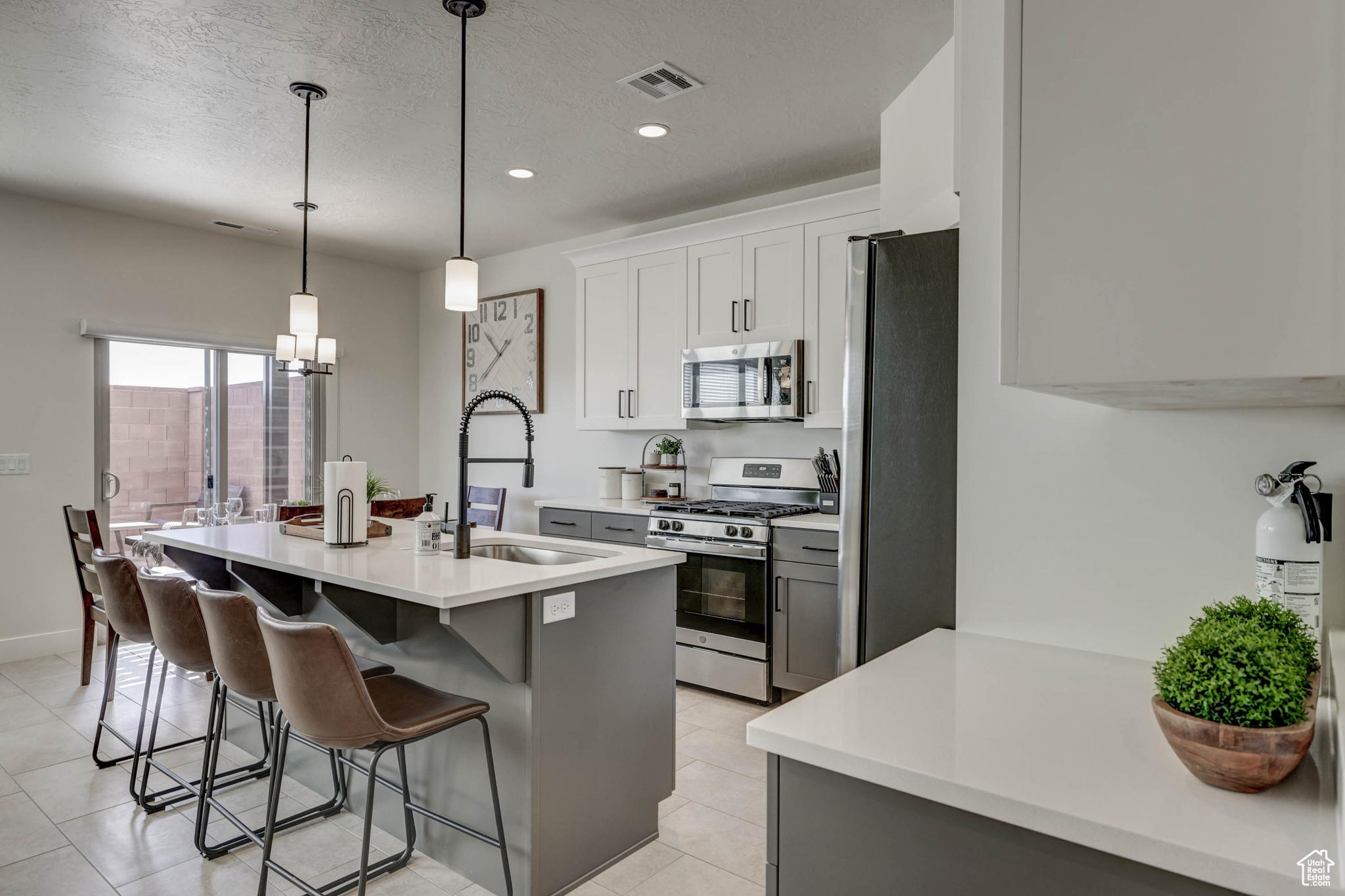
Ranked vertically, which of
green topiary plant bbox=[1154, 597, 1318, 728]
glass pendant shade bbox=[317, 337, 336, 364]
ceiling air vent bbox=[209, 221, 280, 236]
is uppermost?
ceiling air vent bbox=[209, 221, 280, 236]

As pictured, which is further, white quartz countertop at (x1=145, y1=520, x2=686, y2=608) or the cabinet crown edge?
the cabinet crown edge

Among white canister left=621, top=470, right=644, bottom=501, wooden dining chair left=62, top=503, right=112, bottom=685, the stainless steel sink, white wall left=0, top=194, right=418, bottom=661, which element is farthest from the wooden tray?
white wall left=0, top=194, right=418, bottom=661

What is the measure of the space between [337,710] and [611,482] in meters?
3.08

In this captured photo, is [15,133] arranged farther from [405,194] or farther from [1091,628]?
[1091,628]

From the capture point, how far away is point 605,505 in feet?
14.4

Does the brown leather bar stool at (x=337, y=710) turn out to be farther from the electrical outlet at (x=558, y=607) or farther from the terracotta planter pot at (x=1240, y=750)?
the terracotta planter pot at (x=1240, y=750)

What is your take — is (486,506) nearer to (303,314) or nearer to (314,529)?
(303,314)

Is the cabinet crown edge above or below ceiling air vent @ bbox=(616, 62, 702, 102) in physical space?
below

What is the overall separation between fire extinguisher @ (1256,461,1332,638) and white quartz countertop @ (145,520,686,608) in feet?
4.82

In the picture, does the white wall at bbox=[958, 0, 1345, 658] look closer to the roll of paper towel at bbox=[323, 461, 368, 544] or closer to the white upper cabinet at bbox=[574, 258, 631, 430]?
the roll of paper towel at bbox=[323, 461, 368, 544]

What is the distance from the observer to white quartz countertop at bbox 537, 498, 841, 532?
3463mm

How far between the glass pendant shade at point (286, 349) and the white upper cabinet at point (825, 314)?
7.90ft

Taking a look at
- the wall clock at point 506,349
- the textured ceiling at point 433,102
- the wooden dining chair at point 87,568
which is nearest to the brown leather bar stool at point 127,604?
the wooden dining chair at point 87,568

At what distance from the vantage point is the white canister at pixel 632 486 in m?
4.60
